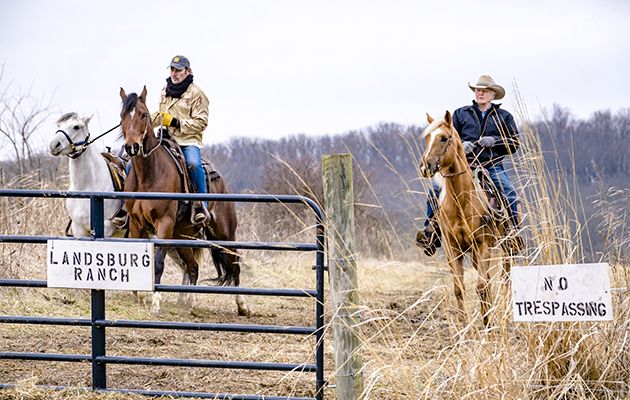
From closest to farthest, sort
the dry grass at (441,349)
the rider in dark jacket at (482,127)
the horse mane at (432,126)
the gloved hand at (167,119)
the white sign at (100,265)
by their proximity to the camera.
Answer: the dry grass at (441,349) → the white sign at (100,265) → the horse mane at (432,126) → the rider in dark jacket at (482,127) → the gloved hand at (167,119)

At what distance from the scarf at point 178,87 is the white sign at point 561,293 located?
606 centimetres

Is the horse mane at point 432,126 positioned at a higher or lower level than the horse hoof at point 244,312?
higher

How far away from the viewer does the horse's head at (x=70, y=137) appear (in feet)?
35.2

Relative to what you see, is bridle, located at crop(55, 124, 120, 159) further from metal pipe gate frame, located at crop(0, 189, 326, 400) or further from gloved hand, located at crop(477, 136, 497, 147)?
metal pipe gate frame, located at crop(0, 189, 326, 400)

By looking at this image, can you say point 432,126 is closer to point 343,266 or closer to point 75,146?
point 343,266

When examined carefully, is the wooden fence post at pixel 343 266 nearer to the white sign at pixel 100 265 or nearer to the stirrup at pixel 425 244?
the white sign at pixel 100 265

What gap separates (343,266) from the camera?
5098 millimetres

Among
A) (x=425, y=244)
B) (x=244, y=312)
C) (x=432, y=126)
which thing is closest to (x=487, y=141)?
(x=432, y=126)

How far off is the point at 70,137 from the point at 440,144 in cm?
444

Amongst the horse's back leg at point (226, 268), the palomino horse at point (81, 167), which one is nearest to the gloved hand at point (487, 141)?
the horse's back leg at point (226, 268)

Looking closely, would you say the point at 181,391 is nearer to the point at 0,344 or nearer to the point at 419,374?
the point at 419,374

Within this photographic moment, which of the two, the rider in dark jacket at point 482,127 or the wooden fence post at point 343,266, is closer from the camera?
the wooden fence post at point 343,266

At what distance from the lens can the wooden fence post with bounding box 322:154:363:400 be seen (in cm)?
507

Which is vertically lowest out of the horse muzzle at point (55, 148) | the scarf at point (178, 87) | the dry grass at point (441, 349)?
the dry grass at point (441, 349)
